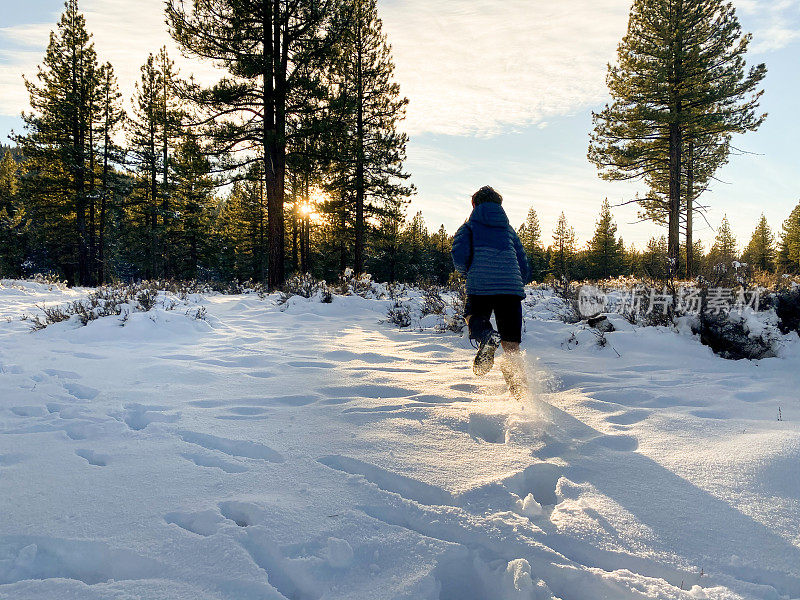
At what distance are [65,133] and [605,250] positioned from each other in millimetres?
50877

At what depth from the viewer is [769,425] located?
2693 millimetres

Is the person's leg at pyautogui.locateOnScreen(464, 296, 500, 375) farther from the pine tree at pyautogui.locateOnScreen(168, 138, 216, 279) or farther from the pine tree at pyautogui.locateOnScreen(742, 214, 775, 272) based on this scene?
the pine tree at pyautogui.locateOnScreen(742, 214, 775, 272)

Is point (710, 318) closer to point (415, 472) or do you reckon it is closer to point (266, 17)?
point (415, 472)

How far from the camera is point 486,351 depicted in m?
3.72

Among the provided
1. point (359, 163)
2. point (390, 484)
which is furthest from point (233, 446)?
point (359, 163)

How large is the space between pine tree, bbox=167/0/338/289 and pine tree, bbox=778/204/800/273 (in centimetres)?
5125

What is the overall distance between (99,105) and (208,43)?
14861 millimetres

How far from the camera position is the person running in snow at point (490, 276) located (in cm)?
365

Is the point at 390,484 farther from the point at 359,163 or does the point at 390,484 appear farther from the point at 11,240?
the point at 11,240

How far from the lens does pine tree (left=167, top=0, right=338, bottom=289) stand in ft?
34.6

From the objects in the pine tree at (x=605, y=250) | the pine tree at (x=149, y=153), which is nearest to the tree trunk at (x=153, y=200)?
the pine tree at (x=149, y=153)

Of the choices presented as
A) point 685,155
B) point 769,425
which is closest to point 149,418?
point 769,425

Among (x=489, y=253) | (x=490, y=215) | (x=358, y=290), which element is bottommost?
(x=358, y=290)

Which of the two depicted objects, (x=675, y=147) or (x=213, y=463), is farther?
(x=675, y=147)
